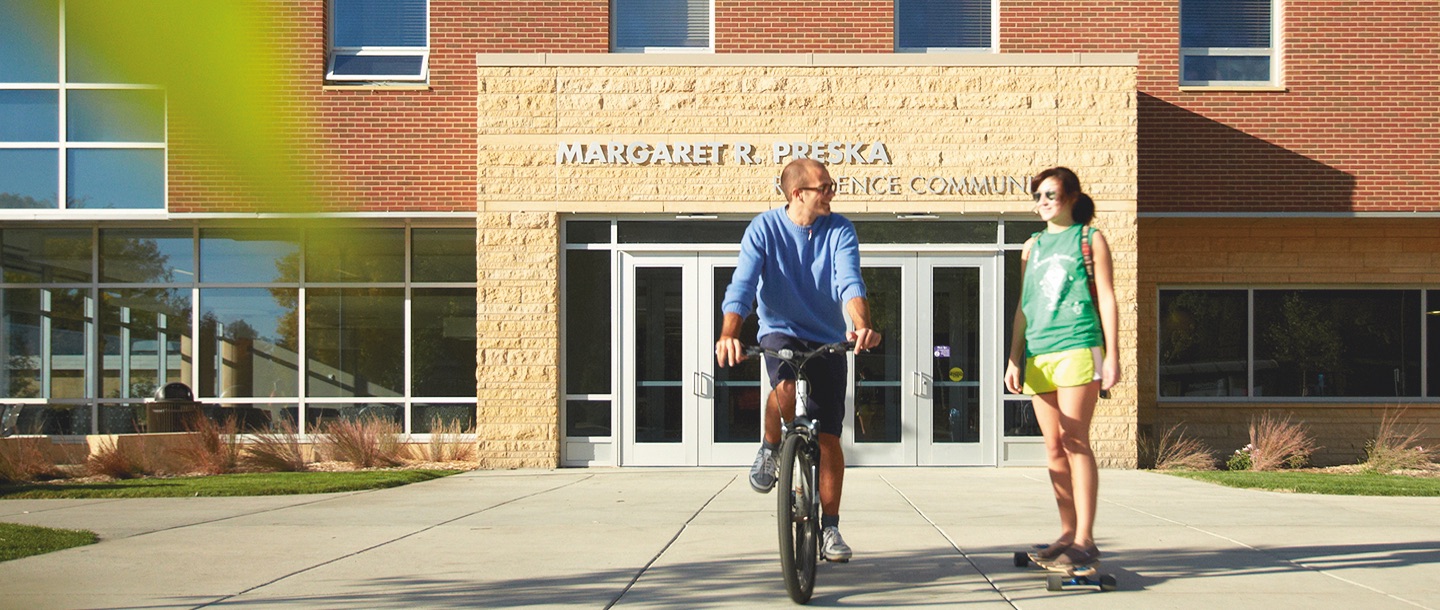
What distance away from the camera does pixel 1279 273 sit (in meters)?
16.0

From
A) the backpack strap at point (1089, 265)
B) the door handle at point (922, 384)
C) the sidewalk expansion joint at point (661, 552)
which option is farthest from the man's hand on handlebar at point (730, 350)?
the door handle at point (922, 384)

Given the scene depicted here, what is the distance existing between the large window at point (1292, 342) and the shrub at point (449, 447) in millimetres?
8601

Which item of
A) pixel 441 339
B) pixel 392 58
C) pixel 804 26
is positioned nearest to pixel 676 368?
pixel 441 339

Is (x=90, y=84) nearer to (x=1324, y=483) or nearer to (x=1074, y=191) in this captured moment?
(x=1074, y=191)

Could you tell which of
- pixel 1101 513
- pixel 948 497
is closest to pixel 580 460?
pixel 948 497

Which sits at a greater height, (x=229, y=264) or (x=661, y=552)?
(x=229, y=264)

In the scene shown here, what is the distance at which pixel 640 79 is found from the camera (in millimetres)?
13234

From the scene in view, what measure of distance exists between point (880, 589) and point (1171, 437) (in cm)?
1119

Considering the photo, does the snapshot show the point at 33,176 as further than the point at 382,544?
Yes

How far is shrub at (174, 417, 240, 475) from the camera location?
12.9 m

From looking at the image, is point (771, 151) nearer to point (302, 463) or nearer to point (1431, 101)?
point (302, 463)

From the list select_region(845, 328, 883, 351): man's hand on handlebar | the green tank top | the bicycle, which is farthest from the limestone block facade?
select_region(845, 328, 883, 351): man's hand on handlebar

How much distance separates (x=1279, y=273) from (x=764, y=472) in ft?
42.1

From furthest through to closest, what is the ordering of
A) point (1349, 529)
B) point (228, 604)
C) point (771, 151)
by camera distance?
1. point (771, 151)
2. point (1349, 529)
3. point (228, 604)
